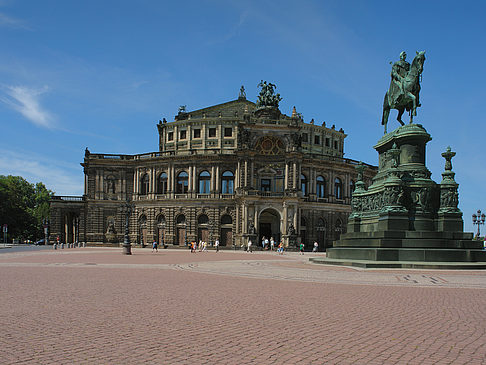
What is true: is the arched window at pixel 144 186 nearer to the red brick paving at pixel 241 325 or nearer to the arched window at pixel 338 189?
the arched window at pixel 338 189

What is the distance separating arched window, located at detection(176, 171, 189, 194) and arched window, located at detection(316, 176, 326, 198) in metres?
20.4

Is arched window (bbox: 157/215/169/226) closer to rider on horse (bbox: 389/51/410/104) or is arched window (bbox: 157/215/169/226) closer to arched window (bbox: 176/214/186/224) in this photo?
arched window (bbox: 176/214/186/224)

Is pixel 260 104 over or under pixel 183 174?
over

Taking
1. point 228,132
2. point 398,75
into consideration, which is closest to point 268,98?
point 228,132

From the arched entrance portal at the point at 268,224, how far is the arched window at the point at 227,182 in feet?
20.7

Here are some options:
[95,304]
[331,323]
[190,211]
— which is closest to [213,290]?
[95,304]

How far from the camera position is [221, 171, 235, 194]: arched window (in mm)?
70062

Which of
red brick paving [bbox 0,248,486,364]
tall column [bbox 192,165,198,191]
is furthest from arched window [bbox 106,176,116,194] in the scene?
red brick paving [bbox 0,248,486,364]

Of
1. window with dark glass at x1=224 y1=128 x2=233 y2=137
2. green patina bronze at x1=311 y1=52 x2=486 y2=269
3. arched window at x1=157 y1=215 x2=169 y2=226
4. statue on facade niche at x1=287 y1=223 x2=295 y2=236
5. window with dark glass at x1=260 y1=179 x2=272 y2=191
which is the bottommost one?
statue on facade niche at x1=287 y1=223 x2=295 y2=236

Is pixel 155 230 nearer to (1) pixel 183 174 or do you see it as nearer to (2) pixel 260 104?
(1) pixel 183 174

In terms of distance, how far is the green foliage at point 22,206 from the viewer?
91.4 metres

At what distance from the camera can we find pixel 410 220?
22.3 m

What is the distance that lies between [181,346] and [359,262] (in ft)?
52.9

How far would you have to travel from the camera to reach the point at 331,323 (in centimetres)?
863
